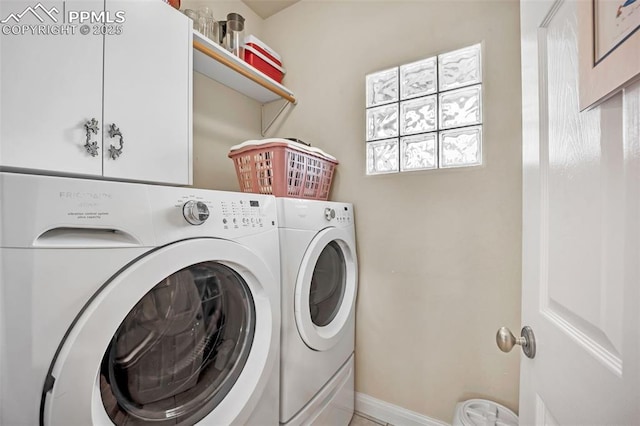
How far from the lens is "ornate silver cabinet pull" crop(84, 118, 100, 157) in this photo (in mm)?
797

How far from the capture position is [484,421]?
1065 mm

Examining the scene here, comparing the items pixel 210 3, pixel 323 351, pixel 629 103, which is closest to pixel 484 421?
pixel 323 351

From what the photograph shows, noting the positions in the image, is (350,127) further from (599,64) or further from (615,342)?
(615,342)

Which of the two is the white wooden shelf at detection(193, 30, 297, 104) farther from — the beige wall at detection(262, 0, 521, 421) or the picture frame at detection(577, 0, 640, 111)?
the picture frame at detection(577, 0, 640, 111)

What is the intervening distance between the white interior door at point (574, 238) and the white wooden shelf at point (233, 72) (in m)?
1.19

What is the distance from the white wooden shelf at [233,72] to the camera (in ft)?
4.08

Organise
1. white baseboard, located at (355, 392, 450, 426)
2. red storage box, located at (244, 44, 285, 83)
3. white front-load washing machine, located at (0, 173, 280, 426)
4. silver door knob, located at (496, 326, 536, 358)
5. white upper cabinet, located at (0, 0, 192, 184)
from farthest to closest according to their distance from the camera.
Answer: red storage box, located at (244, 44, 285, 83) < white baseboard, located at (355, 392, 450, 426) < white upper cabinet, located at (0, 0, 192, 184) < silver door knob, located at (496, 326, 536, 358) < white front-load washing machine, located at (0, 173, 280, 426)

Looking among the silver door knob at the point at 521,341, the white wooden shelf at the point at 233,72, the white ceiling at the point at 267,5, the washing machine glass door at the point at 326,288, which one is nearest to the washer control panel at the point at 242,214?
the washing machine glass door at the point at 326,288

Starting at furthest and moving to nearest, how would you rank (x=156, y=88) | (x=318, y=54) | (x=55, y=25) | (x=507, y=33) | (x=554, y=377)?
(x=318, y=54), (x=507, y=33), (x=156, y=88), (x=55, y=25), (x=554, y=377)

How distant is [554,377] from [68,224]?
0.96 meters

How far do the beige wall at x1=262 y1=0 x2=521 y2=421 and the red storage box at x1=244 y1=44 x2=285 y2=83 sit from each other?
0.15 meters

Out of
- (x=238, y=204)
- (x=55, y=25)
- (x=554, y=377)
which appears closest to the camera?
(x=554, y=377)

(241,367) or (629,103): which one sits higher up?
(629,103)

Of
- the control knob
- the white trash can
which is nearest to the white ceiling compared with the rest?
the control knob
